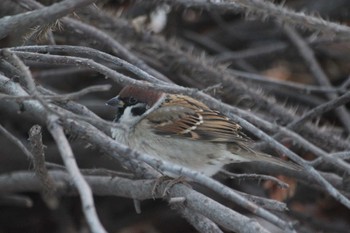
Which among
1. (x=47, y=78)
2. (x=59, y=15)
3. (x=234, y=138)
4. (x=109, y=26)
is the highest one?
(x=59, y=15)

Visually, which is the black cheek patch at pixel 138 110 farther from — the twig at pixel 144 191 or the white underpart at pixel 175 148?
the twig at pixel 144 191

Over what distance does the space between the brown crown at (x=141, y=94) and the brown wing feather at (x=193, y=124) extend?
2.2 inches

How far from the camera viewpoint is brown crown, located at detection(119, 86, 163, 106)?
319 cm

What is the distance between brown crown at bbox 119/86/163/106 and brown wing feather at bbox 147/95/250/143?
6 cm

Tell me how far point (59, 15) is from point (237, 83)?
5.00 ft

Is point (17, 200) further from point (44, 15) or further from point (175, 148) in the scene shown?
point (44, 15)

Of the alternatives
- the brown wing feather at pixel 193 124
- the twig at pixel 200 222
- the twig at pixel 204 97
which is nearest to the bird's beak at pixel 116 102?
the brown wing feather at pixel 193 124

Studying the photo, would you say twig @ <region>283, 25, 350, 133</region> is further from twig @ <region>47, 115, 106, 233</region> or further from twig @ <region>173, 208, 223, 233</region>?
twig @ <region>47, 115, 106, 233</region>

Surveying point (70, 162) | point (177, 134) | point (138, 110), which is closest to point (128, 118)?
point (138, 110)

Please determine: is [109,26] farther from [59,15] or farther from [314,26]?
[59,15]

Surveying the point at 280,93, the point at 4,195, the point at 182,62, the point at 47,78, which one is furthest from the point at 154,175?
the point at 280,93

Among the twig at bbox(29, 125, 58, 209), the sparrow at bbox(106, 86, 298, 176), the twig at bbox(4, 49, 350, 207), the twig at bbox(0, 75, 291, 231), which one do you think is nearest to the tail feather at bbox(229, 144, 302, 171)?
the sparrow at bbox(106, 86, 298, 176)

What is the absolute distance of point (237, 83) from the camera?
335 cm

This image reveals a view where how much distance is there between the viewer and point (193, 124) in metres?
3.31
